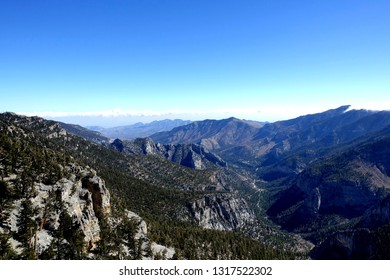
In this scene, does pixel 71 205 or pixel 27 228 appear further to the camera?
pixel 71 205

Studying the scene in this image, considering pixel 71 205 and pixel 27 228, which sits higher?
pixel 71 205

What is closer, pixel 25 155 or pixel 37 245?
pixel 37 245

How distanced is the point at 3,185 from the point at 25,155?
30671mm

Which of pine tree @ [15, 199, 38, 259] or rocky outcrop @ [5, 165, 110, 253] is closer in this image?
pine tree @ [15, 199, 38, 259]

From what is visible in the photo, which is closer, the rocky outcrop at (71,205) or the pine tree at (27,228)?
the pine tree at (27,228)

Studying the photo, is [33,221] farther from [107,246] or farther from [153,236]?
[153,236]

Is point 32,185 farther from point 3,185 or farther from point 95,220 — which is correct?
point 95,220

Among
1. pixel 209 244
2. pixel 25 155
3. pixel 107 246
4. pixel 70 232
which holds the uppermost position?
pixel 25 155

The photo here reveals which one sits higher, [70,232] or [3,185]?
[3,185]

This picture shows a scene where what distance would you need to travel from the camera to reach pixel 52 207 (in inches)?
4181
